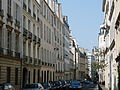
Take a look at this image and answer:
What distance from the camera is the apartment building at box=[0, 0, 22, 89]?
34375 mm

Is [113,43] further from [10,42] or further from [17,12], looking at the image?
[10,42]

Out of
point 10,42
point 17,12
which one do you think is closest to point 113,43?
point 17,12

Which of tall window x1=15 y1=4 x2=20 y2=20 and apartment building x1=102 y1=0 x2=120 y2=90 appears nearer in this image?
apartment building x1=102 y1=0 x2=120 y2=90

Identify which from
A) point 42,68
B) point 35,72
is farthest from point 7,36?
point 42,68

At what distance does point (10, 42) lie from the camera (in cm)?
3766

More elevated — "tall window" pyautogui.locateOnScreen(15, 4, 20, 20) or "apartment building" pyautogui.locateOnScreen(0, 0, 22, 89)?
"tall window" pyautogui.locateOnScreen(15, 4, 20, 20)

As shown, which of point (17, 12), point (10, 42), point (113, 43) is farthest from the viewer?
point (113, 43)

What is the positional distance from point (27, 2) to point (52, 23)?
2575 centimetres

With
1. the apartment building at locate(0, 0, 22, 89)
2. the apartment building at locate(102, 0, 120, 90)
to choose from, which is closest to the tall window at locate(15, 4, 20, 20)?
the apartment building at locate(0, 0, 22, 89)

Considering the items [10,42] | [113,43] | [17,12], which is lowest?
[10,42]

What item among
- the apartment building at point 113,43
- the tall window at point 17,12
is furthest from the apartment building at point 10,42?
the apartment building at point 113,43

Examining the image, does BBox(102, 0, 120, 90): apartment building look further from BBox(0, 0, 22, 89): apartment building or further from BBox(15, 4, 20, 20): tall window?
BBox(15, 4, 20, 20): tall window

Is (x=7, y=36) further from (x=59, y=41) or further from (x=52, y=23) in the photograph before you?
(x=59, y=41)

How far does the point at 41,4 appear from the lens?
59188 mm
